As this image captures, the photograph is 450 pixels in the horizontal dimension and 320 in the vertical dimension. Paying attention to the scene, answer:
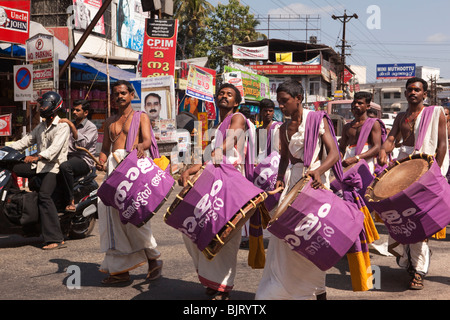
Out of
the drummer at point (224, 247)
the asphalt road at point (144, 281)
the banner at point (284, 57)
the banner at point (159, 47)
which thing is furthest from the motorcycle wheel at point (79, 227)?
the banner at point (284, 57)

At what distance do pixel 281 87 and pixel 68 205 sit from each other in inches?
162

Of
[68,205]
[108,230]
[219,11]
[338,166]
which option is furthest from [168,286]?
[219,11]

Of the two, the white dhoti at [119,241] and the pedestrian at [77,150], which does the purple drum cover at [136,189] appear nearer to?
the white dhoti at [119,241]

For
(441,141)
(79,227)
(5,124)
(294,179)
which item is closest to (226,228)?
(294,179)

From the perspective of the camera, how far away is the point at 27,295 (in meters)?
5.13

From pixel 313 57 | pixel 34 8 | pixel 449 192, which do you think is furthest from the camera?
pixel 313 57

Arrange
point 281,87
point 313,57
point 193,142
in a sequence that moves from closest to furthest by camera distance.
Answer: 1. point 281,87
2. point 193,142
3. point 313,57

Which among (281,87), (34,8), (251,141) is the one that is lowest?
(251,141)

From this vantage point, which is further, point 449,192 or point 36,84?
point 36,84

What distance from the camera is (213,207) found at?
4273 mm

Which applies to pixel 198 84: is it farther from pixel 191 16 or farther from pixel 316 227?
pixel 191 16

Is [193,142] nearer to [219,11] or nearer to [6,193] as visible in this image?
[6,193]

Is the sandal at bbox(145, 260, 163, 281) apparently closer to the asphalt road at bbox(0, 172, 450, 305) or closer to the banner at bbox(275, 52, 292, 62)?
the asphalt road at bbox(0, 172, 450, 305)

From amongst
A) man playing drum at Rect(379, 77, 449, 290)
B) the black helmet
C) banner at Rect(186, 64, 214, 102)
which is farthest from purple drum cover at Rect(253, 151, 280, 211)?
banner at Rect(186, 64, 214, 102)
